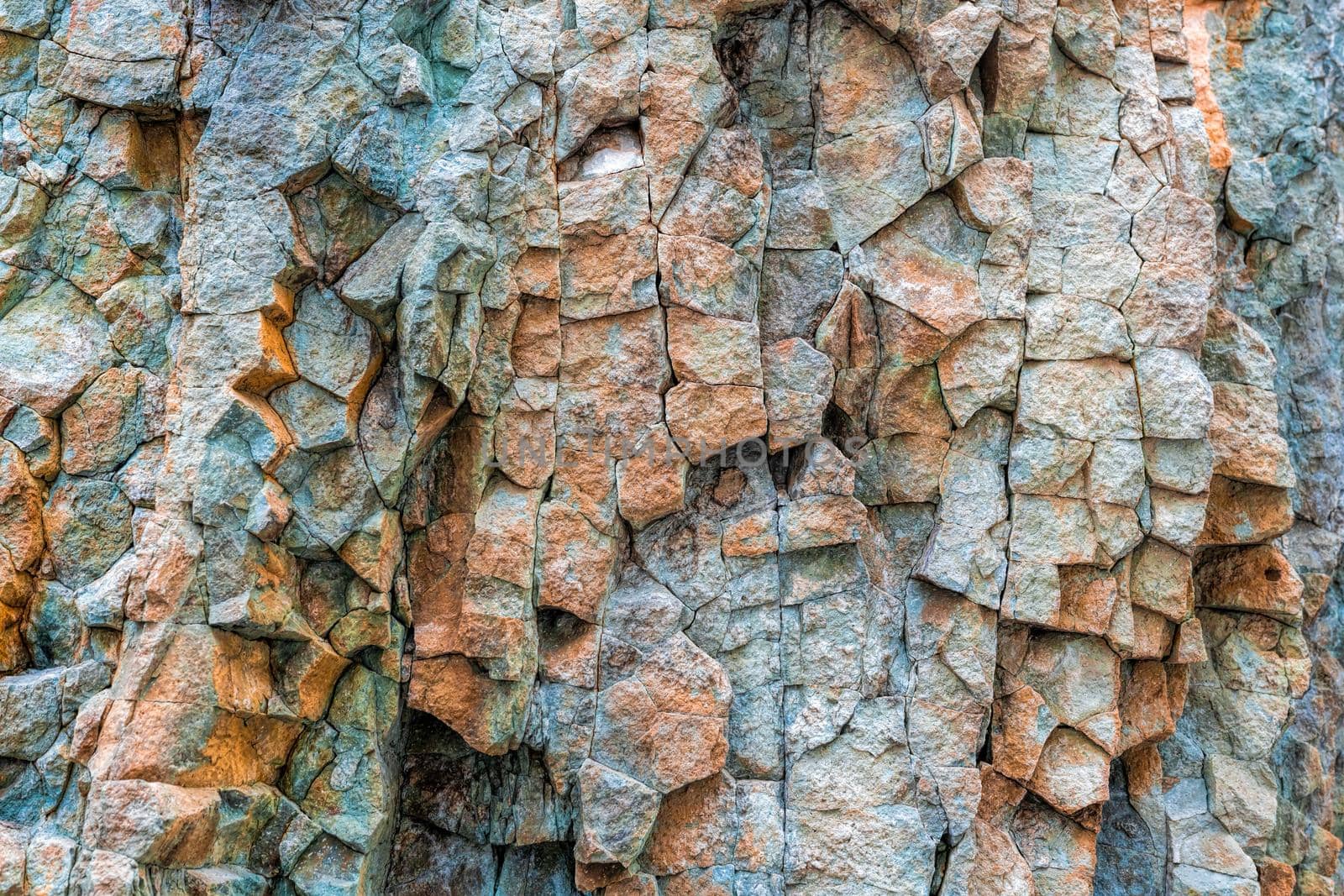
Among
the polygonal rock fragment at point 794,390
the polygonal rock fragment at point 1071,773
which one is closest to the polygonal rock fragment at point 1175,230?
the polygonal rock fragment at point 794,390

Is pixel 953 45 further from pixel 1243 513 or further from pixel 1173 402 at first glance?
pixel 1243 513

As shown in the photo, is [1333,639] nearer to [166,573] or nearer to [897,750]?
[897,750]

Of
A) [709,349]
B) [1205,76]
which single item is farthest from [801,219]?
[1205,76]

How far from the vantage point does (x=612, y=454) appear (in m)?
5.67

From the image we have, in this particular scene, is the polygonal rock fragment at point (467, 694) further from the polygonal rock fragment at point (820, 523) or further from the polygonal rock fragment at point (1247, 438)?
the polygonal rock fragment at point (1247, 438)

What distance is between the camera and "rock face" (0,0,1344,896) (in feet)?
17.1

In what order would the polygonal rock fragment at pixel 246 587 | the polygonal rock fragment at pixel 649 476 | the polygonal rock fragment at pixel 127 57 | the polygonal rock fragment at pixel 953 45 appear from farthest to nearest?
1. the polygonal rock fragment at pixel 953 45
2. the polygonal rock fragment at pixel 649 476
3. the polygonal rock fragment at pixel 127 57
4. the polygonal rock fragment at pixel 246 587

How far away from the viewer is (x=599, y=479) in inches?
222

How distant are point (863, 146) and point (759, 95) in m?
0.66

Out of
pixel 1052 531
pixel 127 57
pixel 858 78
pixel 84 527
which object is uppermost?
pixel 127 57

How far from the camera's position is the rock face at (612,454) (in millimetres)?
5215

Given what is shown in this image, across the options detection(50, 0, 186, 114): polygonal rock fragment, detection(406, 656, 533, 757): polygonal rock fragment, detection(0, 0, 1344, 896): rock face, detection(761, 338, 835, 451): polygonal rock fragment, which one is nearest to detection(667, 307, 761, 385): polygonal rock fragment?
detection(0, 0, 1344, 896): rock face

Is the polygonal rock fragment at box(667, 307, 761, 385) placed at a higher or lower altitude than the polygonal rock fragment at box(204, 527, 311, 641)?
higher

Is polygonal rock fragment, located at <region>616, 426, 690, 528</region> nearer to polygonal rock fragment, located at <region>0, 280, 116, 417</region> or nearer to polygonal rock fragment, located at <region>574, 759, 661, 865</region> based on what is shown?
polygonal rock fragment, located at <region>574, 759, 661, 865</region>
